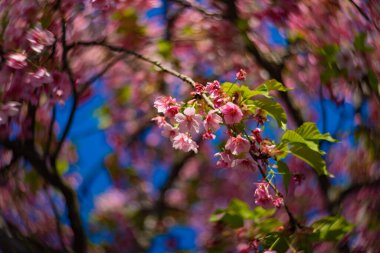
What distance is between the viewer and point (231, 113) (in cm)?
127

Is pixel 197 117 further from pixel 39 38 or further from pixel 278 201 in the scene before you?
pixel 39 38

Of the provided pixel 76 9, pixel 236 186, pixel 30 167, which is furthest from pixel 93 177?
pixel 76 9

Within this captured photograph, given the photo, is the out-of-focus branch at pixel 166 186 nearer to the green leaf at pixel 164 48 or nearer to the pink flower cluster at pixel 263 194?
the green leaf at pixel 164 48

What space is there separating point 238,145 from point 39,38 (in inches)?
31.3

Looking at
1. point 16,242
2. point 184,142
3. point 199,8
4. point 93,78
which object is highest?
point 184,142

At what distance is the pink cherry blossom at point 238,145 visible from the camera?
4.21ft

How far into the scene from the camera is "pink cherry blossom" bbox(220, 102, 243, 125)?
1.26m

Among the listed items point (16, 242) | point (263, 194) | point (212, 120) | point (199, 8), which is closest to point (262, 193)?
point (263, 194)

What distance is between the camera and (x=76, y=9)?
2.02 metres

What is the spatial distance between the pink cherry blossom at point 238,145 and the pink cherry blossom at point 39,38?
74 cm

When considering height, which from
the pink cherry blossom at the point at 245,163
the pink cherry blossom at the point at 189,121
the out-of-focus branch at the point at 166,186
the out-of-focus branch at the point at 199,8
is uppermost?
the pink cherry blossom at the point at 189,121

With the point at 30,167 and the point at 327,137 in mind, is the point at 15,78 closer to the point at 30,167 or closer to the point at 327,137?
the point at 30,167

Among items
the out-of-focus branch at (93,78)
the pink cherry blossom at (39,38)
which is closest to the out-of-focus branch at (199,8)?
the out-of-focus branch at (93,78)

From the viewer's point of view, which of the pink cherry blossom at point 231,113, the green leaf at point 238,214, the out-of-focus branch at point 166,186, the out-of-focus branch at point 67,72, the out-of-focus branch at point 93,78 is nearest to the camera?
the pink cherry blossom at point 231,113
